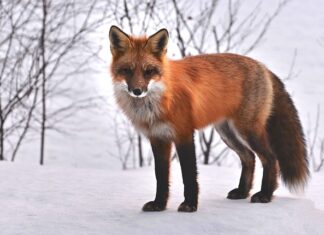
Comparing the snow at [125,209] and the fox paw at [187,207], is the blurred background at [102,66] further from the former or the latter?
the fox paw at [187,207]

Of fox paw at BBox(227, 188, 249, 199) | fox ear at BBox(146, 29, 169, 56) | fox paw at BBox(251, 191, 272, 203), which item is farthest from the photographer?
fox paw at BBox(227, 188, 249, 199)

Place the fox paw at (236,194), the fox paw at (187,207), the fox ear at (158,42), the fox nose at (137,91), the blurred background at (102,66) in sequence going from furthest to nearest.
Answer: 1. the blurred background at (102,66)
2. the fox paw at (236,194)
3. the fox paw at (187,207)
4. the fox ear at (158,42)
5. the fox nose at (137,91)

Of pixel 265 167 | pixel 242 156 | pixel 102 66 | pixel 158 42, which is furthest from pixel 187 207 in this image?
pixel 102 66

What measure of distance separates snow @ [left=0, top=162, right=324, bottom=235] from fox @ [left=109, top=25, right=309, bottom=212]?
0.20 m

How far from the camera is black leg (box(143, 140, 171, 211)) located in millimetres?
4219

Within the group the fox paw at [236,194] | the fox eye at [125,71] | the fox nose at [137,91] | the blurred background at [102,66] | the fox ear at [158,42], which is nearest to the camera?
the fox nose at [137,91]

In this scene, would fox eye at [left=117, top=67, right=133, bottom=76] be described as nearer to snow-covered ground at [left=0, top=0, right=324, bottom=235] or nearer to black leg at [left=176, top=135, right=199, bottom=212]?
black leg at [left=176, top=135, right=199, bottom=212]

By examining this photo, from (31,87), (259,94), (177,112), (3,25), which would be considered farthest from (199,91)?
(3,25)

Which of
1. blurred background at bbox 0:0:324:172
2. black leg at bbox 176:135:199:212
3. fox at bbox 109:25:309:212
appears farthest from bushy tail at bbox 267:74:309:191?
blurred background at bbox 0:0:324:172

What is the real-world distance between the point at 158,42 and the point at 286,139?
1489mm

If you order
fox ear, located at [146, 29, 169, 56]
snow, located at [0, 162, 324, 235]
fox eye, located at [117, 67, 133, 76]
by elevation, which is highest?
fox ear, located at [146, 29, 169, 56]

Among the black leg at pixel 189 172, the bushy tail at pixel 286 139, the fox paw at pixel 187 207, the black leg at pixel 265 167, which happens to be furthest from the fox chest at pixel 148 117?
the bushy tail at pixel 286 139

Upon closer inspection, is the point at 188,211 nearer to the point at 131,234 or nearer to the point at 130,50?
the point at 131,234

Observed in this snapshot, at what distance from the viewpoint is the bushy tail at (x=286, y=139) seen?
4789 mm
